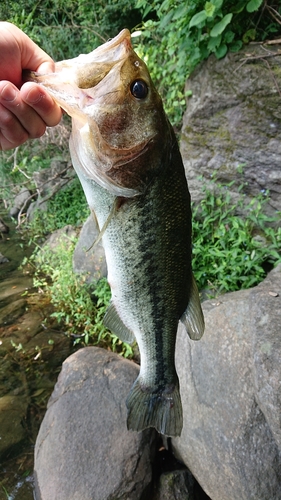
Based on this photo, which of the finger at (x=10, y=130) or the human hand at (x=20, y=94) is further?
the finger at (x=10, y=130)

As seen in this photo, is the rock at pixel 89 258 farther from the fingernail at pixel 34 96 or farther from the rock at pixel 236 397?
the fingernail at pixel 34 96

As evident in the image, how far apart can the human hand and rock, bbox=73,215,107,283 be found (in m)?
3.26

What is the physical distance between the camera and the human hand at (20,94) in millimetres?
1511

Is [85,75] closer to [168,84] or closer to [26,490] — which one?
[26,490]

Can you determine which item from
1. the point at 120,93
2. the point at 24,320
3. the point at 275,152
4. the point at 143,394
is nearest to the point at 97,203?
the point at 120,93

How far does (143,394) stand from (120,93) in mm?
1615

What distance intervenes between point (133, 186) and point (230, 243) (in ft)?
8.70

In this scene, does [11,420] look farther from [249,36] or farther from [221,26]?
[249,36]

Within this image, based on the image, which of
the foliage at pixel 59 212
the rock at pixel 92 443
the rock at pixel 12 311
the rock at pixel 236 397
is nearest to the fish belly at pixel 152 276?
the rock at pixel 236 397

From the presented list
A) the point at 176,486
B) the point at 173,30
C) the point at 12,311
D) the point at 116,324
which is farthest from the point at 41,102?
the point at 12,311

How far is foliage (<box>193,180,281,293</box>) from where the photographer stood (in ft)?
11.8

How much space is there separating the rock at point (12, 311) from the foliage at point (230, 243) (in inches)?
121

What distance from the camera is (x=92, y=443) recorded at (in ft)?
10.2

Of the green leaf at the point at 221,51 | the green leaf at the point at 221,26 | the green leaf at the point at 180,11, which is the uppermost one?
the green leaf at the point at 180,11
